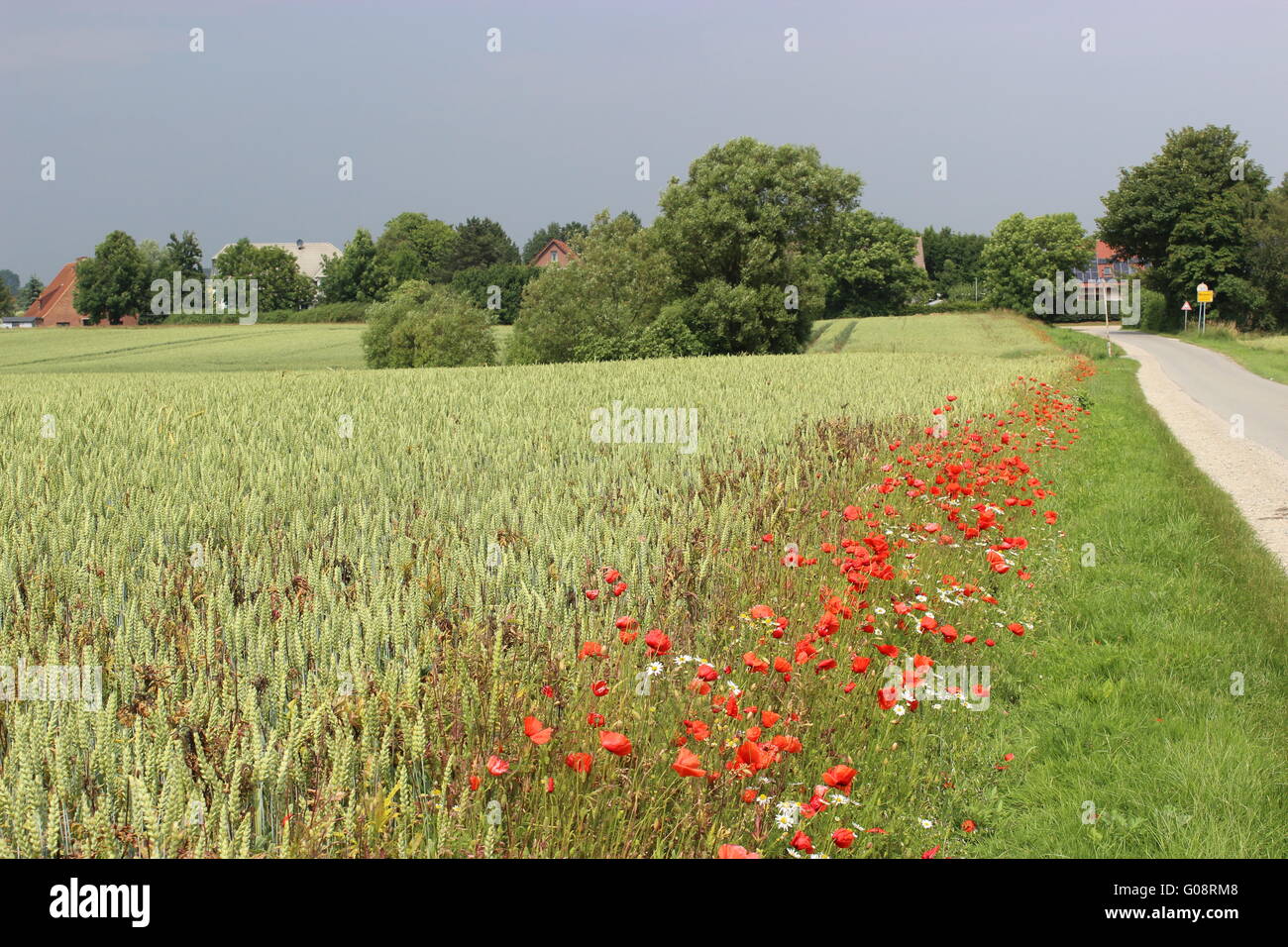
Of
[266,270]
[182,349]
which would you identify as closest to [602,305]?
[182,349]

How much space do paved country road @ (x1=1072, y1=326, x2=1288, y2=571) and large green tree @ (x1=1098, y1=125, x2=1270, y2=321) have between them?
3088 centimetres

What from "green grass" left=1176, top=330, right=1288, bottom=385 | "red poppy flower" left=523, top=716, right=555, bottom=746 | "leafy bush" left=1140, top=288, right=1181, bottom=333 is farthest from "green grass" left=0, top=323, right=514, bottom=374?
"leafy bush" left=1140, top=288, right=1181, bottom=333

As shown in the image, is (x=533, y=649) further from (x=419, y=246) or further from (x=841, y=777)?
(x=419, y=246)

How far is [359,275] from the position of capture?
85250 millimetres

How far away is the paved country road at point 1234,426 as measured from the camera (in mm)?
10156

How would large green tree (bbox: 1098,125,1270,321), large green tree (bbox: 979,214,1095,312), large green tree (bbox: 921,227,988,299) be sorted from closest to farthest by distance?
1. large green tree (bbox: 1098,125,1270,321)
2. large green tree (bbox: 979,214,1095,312)
3. large green tree (bbox: 921,227,988,299)

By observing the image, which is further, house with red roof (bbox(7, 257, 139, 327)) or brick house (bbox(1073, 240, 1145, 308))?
house with red roof (bbox(7, 257, 139, 327))

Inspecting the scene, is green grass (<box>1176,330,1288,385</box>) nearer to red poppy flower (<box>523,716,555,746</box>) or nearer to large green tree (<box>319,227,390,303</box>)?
red poppy flower (<box>523,716,555,746</box>)

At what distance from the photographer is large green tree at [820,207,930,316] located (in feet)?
278

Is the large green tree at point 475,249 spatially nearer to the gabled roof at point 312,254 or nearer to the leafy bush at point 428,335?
the gabled roof at point 312,254

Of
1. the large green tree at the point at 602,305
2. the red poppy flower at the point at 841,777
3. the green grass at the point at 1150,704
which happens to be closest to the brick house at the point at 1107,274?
the large green tree at the point at 602,305

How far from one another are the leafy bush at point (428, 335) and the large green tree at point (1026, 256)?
5607cm
